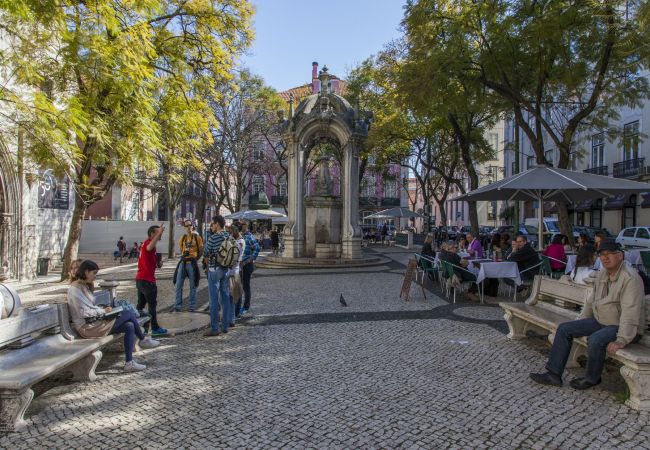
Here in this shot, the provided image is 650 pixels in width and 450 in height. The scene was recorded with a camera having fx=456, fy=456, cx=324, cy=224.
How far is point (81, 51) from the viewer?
7.80m

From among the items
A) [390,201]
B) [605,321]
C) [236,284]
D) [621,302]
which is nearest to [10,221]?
[236,284]

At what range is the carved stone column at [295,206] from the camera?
1784cm

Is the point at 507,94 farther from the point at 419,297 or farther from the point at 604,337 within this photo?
the point at 604,337

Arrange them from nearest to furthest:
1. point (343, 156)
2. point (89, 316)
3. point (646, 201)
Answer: point (89, 316) → point (343, 156) → point (646, 201)

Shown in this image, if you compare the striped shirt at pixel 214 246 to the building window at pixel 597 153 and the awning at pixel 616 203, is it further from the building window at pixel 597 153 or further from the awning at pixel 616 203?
the building window at pixel 597 153

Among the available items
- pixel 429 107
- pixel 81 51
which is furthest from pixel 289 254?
pixel 81 51

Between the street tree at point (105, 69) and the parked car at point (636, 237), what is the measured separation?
19355 mm

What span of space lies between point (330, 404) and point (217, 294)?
10.1 ft

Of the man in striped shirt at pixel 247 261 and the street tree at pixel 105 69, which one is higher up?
the street tree at pixel 105 69

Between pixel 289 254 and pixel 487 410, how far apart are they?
14.2 m

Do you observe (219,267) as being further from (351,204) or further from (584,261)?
(351,204)

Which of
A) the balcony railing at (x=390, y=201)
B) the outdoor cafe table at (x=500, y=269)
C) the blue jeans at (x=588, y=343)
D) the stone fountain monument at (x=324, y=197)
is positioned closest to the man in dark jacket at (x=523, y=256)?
the outdoor cafe table at (x=500, y=269)

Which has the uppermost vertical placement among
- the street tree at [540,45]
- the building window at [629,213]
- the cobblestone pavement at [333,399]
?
the street tree at [540,45]

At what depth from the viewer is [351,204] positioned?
17938 millimetres
